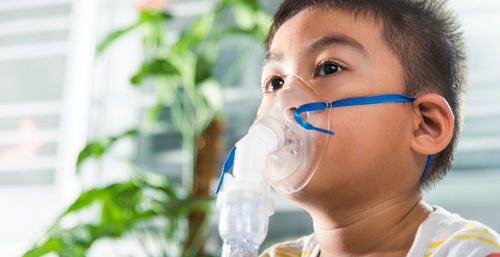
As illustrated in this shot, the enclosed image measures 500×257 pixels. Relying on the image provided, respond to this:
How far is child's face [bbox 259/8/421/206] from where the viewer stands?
994mm

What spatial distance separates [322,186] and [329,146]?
0.23ft

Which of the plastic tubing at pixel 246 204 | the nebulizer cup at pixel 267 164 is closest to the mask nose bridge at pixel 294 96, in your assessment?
the nebulizer cup at pixel 267 164

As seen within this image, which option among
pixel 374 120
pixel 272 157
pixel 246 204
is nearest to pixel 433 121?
pixel 374 120

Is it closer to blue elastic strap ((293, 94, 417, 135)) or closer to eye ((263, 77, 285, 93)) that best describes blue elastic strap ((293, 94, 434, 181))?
blue elastic strap ((293, 94, 417, 135))

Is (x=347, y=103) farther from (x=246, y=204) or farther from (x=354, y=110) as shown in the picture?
(x=246, y=204)

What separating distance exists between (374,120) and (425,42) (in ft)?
0.73

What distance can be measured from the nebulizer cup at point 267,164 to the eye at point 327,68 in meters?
0.03

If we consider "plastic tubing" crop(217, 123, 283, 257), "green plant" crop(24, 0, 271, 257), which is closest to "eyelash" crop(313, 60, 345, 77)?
"plastic tubing" crop(217, 123, 283, 257)

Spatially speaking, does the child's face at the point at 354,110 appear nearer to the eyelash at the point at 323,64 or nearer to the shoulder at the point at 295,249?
the eyelash at the point at 323,64

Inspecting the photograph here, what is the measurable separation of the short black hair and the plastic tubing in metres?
0.40

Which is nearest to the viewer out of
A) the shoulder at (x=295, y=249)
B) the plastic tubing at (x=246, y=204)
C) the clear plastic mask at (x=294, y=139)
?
the plastic tubing at (x=246, y=204)

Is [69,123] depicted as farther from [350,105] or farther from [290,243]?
[350,105]

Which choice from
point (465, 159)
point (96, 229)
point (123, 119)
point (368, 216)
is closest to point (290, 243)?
point (368, 216)

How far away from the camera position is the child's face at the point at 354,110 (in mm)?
994
